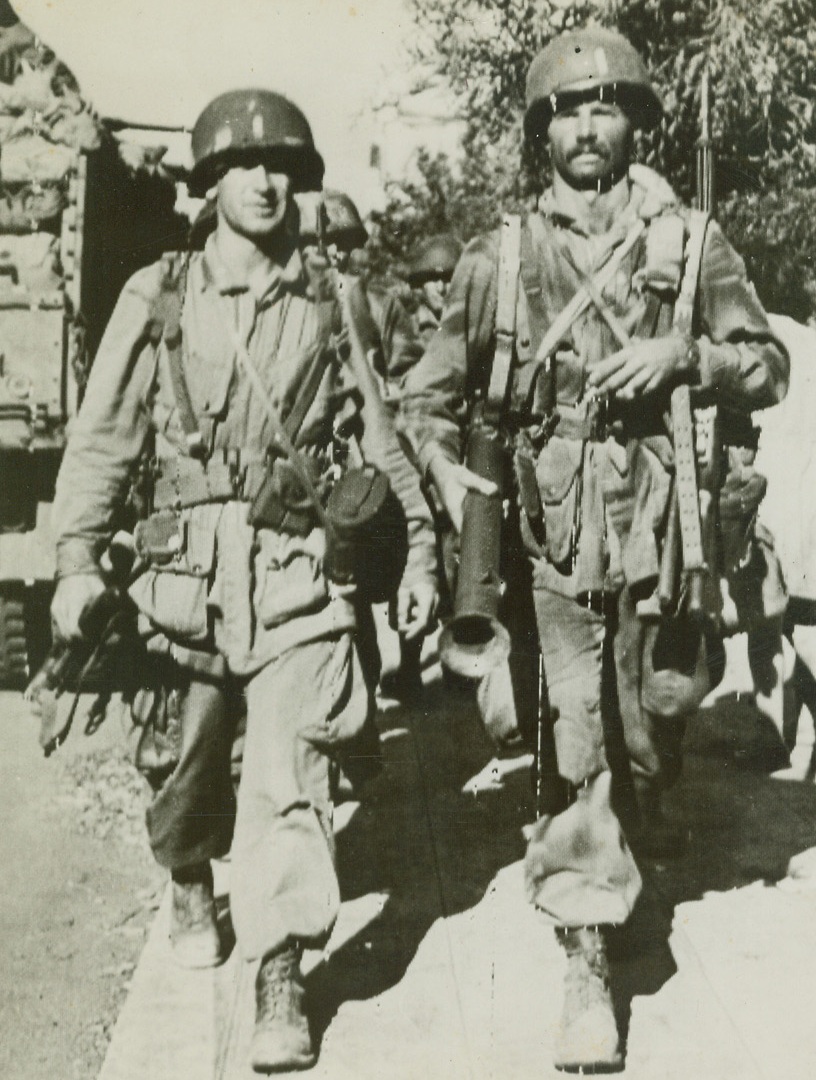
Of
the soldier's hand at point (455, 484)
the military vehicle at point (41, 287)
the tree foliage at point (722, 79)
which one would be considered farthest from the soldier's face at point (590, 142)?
the tree foliage at point (722, 79)

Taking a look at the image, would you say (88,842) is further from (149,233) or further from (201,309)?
(149,233)

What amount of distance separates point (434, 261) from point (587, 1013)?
23.8 ft

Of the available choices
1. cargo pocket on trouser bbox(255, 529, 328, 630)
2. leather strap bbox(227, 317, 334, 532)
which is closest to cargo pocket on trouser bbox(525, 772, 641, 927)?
cargo pocket on trouser bbox(255, 529, 328, 630)

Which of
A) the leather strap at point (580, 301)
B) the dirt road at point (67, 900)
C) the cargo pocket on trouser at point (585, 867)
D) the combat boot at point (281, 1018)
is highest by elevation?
the leather strap at point (580, 301)

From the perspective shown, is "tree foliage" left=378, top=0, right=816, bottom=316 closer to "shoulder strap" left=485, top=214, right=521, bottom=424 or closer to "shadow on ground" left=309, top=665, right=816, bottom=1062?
"shadow on ground" left=309, top=665, right=816, bottom=1062

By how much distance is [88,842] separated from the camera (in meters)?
6.90

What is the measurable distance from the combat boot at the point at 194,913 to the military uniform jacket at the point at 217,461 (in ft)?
2.88

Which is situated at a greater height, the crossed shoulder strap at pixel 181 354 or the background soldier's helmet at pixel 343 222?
the background soldier's helmet at pixel 343 222

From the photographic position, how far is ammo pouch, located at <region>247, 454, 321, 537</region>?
471 cm

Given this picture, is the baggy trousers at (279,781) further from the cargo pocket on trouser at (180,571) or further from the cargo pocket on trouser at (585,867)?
the cargo pocket on trouser at (585,867)

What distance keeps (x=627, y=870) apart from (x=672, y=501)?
1.08m

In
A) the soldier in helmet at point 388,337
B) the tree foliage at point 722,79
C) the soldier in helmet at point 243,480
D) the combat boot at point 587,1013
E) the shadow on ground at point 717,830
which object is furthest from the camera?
the tree foliage at point 722,79

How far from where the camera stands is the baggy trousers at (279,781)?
14.5 feet

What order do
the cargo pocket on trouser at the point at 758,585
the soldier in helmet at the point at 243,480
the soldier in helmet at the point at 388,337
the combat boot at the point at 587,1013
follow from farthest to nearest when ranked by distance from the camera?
the soldier in helmet at the point at 388,337 → the cargo pocket on trouser at the point at 758,585 → the soldier in helmet at the point at 243,480 → the combat boot at the point at 587,1013
